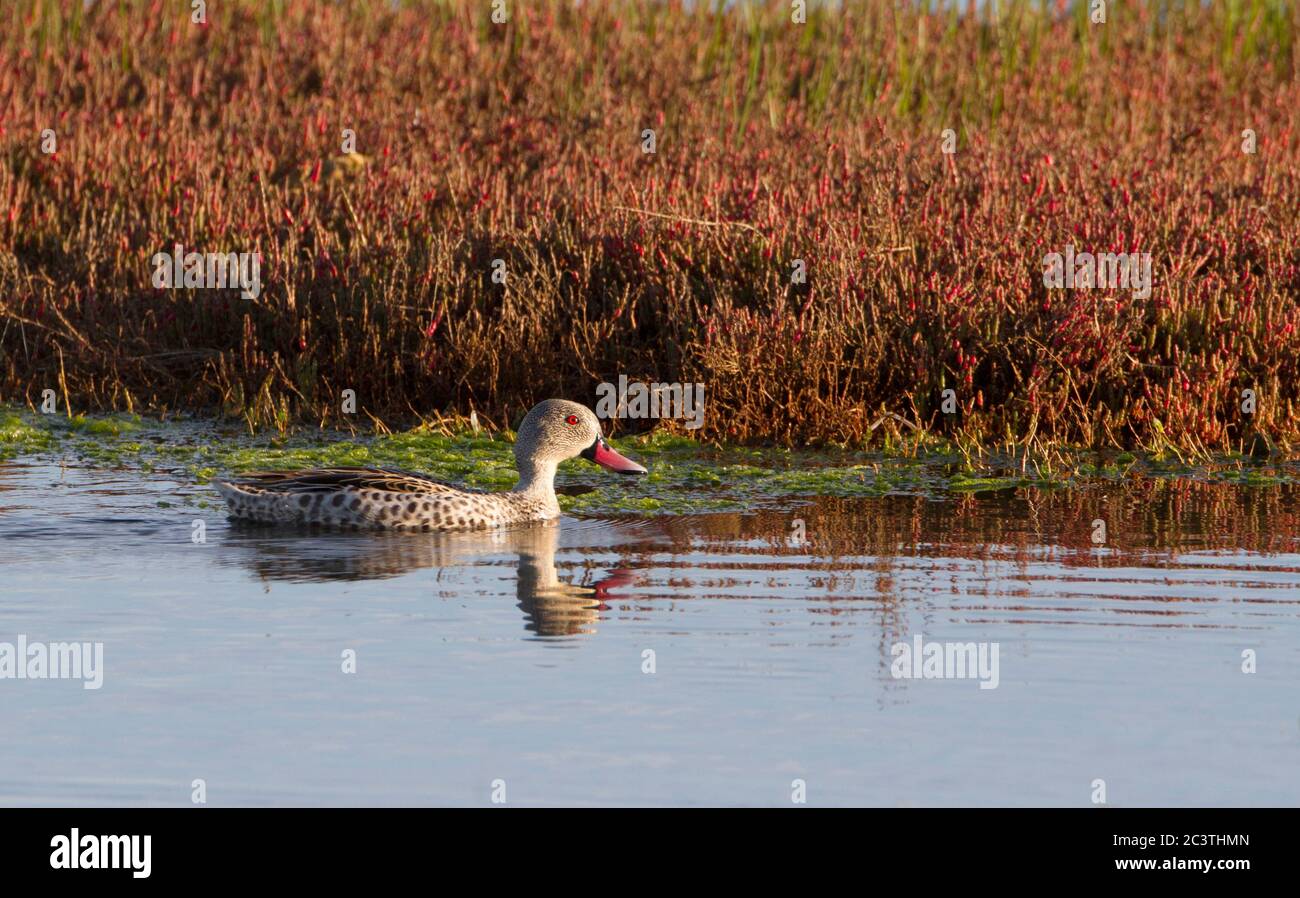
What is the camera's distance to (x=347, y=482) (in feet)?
27.0

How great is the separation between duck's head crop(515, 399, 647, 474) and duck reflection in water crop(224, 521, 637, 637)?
316 mm

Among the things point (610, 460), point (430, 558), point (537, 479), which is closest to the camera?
point (430, 558)

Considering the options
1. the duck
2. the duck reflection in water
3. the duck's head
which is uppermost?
the duck's head

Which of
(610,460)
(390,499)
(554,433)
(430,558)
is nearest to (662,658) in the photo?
(430,558)

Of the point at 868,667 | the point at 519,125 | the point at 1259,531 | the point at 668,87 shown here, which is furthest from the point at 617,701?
the point at 668,87

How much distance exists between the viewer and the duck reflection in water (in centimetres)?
669

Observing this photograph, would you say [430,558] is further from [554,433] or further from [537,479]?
[554,433]

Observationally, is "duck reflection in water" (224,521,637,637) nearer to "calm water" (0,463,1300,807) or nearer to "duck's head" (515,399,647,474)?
"calm water" (0,463,1300,807)

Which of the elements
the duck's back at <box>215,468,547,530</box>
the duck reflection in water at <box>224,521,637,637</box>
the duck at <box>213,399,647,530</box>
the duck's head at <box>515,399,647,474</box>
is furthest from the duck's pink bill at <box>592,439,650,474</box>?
the duck's back at <box>215,468,547,530</box>

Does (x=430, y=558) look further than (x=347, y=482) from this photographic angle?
No

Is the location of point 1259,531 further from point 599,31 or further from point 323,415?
point 599,31

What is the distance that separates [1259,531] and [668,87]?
25.7ft

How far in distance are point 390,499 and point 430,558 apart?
0.58 meters
